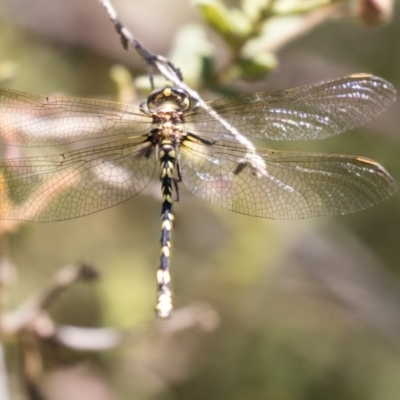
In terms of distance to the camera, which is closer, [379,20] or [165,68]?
[165,68]

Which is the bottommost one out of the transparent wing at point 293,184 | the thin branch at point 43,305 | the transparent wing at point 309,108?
the thin branch at point 43,305

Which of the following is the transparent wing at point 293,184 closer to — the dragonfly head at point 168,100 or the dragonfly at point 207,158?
the dragonfly at point 207,158

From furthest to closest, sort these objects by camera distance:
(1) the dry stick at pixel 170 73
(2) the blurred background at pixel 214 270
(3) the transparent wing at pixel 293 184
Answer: (2) the blurred background at pixel 214 270 → (3) the transparent wing at pixel 293 184 → (1) the dry stick at pixel 170 73

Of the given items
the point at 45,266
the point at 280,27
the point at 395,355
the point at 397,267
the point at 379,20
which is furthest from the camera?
the point at 397,267

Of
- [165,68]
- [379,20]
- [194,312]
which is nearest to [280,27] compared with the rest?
[379,20]

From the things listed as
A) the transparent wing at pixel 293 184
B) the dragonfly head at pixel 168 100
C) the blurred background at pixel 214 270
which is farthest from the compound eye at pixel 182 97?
the blurred background at pixel 214 270

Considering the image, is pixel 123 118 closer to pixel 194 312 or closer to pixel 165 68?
pixel 165 68
